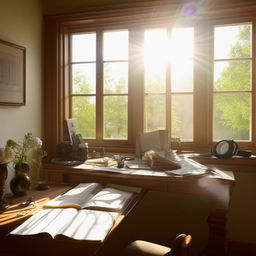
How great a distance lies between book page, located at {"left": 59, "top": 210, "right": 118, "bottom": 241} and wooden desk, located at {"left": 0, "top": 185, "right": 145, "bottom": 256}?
0.02 meters

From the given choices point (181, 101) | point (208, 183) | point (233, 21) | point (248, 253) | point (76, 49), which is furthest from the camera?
point (76, 49)

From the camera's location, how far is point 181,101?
289 cm

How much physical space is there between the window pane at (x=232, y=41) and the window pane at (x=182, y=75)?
0.86 ft

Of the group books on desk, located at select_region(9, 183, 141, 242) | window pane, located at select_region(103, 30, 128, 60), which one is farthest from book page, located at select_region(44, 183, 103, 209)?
window pane, located at select_region(103, 30, 128, 60)

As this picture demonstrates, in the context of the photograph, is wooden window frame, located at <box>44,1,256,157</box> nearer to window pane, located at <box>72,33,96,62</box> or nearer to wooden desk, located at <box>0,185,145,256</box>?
window pane, located at <box>72,33,96,62</box>

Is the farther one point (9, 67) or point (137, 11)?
point (137, 11)

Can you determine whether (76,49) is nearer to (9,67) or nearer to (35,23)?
(35,23)

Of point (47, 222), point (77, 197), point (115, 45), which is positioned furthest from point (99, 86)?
point (47, 222)

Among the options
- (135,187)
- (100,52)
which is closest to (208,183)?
(135,187)

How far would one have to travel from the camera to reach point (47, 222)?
54.2 inches

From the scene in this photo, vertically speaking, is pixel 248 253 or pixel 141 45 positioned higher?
pixel 141 45

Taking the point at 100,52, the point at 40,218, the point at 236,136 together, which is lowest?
the point at 40,218

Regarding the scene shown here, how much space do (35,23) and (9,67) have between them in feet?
2.10

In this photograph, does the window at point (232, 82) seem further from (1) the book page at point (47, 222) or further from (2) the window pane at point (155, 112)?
(1) the book page at point (47, 222)
